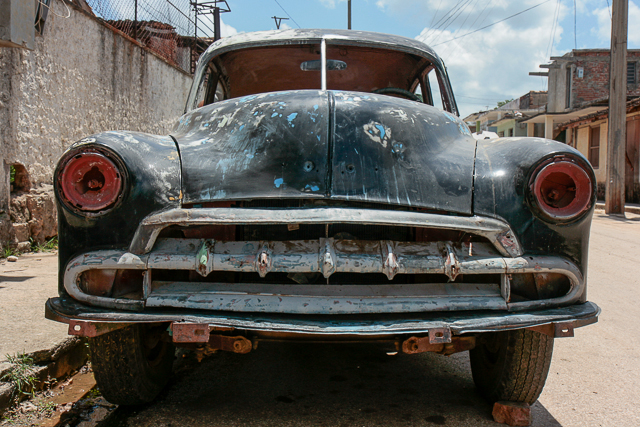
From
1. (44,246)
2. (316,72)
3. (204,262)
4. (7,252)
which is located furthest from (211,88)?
(44,246)

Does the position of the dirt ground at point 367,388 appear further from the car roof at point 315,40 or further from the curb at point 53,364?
the car roof at point 315,40

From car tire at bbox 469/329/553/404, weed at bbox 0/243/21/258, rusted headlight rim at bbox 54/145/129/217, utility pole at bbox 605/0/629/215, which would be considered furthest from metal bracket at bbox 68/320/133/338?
utility pole at bbox 605/0/629/215

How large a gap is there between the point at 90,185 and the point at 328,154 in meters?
0.86

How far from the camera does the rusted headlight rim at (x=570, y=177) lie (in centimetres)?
169

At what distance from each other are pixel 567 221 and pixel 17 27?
4509 millimetres

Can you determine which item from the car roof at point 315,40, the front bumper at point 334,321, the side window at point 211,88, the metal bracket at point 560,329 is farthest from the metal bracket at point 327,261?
the side window at point 211,88

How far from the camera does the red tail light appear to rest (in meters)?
1.70

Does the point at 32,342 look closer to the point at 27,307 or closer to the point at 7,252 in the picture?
the point at 27,307

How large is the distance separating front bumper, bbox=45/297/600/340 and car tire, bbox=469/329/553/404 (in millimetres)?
227

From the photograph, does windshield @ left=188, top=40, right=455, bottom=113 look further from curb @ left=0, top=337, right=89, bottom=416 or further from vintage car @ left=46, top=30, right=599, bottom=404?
curb @ left=0, top=337, right=89, bottom=416

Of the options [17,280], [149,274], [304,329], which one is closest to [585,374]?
[304,329]

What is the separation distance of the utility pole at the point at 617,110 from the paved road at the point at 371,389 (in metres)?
10.0

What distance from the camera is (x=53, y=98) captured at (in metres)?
5.51

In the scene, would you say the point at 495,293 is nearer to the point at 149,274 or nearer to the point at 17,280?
the point at 149,274
